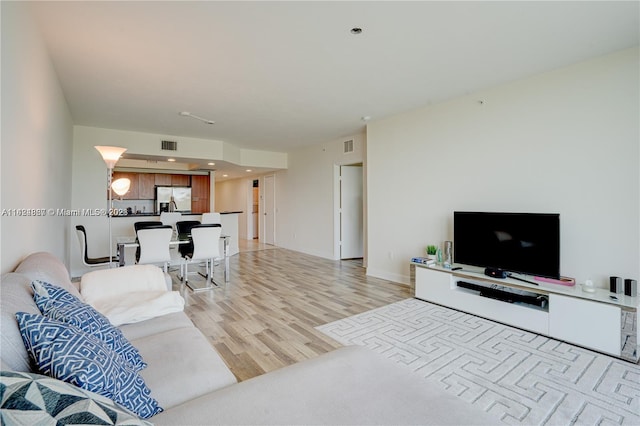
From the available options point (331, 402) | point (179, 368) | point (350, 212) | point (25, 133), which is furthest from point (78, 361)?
point (350, 212)

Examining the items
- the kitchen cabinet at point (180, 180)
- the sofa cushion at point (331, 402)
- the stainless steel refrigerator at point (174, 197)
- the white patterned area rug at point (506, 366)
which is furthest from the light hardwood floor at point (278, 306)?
the kitchen cabinet at point (180, 180)

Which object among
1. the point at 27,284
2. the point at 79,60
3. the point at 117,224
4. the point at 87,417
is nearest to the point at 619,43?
the point at 87,417

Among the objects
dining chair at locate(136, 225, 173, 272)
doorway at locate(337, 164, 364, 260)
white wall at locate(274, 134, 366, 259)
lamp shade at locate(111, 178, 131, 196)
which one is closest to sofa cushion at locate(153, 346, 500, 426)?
dining chair at locate(136, 225, 173, 272)

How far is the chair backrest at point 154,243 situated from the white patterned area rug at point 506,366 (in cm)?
261

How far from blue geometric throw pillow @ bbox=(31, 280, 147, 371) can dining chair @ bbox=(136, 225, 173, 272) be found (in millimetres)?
3005

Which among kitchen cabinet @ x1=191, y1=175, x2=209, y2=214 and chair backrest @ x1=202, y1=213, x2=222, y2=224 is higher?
kitchen cabinet @ x1=191, y1=175, x2=209, y2=214

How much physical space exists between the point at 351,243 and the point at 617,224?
4787 mm

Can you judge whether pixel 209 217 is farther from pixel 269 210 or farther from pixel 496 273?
pixel 496 273

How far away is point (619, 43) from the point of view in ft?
9.07

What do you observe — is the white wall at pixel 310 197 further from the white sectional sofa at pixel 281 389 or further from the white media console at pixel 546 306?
the white sectional sofa at pixel 281 389

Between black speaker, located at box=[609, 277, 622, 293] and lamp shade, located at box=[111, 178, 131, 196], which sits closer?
black speaker, located at box=[609, 277, 622, 293]

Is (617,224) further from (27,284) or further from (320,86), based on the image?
(27,284)

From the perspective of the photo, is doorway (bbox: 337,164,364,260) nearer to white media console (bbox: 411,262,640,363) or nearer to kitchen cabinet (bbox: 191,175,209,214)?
white media console (bbox: 411,262,640,363)

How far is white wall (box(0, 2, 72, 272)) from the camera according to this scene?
5.55 feet
